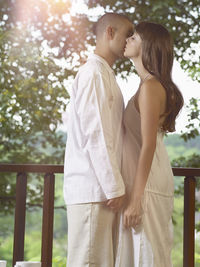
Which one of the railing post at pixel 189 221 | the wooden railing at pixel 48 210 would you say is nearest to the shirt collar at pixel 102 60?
the wooden railing at pixel 48 210

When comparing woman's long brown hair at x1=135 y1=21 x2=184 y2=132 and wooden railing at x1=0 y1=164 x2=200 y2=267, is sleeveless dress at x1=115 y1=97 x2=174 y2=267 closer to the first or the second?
woman's long brown hair at x1=135 y1=21 x2=184 y2=132

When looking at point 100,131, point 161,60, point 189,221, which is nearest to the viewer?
point 100,131

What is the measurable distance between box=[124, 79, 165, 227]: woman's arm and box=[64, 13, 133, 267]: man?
0.05 meters

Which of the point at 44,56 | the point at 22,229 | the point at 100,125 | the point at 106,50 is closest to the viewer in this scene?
the point at 100,125

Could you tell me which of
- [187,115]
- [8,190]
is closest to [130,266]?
[187,115]

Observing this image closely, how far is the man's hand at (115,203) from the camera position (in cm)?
165

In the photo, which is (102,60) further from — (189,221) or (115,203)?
(189,221)

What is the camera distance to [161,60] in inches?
69.7

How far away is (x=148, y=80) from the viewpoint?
1.73 meters

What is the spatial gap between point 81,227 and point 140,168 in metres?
0.31

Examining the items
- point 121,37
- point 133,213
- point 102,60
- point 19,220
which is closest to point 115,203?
point 133,213

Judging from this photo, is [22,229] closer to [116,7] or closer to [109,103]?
[109,103]

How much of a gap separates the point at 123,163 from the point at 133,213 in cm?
21

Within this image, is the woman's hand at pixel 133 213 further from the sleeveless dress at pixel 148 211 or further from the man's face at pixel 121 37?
the man's face at pixel 121 37
